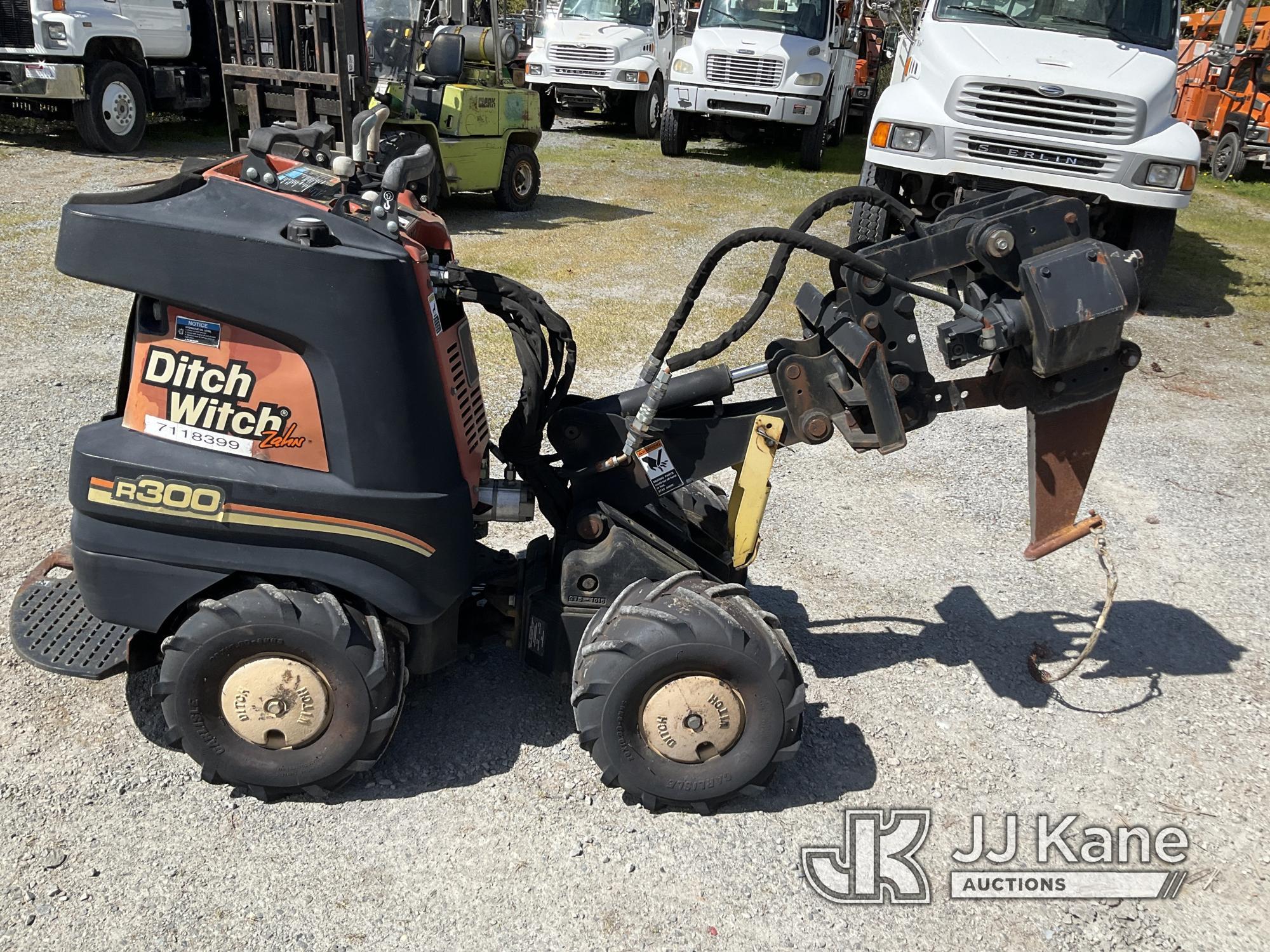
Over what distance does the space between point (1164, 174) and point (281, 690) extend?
25.6ft

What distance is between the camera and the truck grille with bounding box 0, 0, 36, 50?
1238 centimetres

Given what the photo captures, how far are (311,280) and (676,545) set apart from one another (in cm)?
144

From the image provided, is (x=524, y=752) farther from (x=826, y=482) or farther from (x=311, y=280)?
(x=826, y=482)

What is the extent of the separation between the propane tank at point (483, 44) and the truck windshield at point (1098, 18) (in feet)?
15.4

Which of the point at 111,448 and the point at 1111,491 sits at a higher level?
the point at 111,448

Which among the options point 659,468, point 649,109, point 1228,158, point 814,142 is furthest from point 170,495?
point 1228,158

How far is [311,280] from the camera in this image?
2.68 m

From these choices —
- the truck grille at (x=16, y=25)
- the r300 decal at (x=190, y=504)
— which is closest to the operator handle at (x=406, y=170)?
the r300 decal at (x=190, y=504)

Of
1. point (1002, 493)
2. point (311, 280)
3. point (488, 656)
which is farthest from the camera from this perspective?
point (1002, 493)

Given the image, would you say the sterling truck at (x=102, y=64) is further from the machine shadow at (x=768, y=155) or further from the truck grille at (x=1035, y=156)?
the truck grille at (x=1035, y=156)

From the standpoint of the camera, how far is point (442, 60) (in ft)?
34.9

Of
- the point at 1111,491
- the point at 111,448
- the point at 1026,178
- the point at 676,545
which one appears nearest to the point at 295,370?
the point at 111,448

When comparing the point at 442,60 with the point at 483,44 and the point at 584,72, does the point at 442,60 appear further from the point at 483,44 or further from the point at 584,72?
the point at 584,72

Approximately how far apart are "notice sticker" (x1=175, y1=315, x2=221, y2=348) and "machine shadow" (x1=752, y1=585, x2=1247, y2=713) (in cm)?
232
